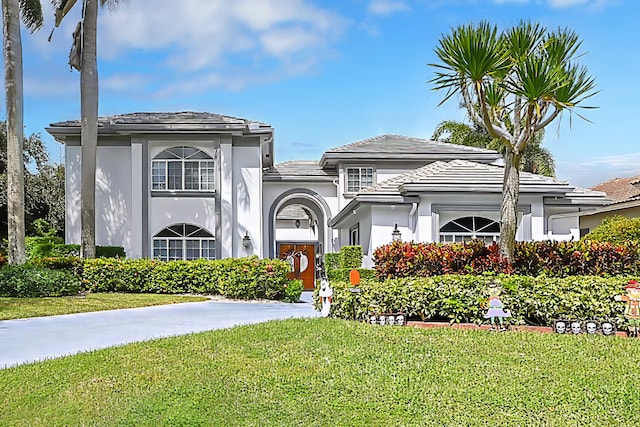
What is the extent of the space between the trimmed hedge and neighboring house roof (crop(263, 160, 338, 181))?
13756mm

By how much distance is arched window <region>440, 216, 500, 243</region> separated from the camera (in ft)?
65.8

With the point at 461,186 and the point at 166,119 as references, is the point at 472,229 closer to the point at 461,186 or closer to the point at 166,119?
the point at 461,186

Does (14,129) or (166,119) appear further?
(166,119)

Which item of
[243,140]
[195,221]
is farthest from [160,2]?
[195,221]

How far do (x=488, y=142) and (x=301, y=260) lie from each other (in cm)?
1535

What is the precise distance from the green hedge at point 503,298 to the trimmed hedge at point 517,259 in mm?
1532

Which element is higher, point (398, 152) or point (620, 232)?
point (398, 152)

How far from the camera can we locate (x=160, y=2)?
867 inches

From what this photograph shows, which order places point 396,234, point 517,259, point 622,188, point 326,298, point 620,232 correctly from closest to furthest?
point 326,298
point 517,259
point 396,234
point 620,232
point 622,188

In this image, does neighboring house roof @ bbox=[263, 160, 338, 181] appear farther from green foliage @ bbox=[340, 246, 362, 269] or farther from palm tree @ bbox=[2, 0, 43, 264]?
palm tree @ bbox=[2, 0, 43, 264]

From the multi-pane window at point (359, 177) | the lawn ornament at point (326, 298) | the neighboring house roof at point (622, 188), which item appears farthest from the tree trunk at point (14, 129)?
the neighboring house roof at point (622, 188)

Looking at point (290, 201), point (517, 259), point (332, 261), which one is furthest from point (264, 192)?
point (517, 259)

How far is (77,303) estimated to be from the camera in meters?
16.9

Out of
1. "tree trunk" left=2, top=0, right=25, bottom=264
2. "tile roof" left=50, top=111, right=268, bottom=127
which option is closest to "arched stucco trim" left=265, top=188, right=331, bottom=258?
"tile roof" left=50, top=111, right=268, bottom=127
